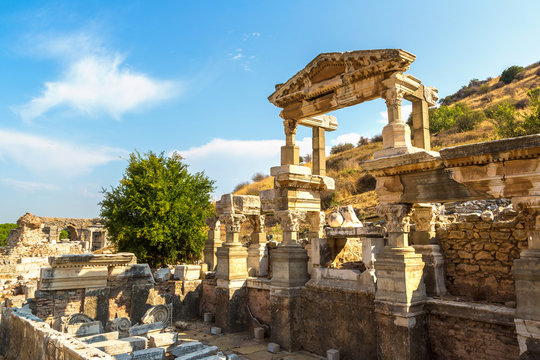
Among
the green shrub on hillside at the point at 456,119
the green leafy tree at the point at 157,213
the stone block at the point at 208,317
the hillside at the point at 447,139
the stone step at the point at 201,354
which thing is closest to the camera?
the stone step at the point at 201,354

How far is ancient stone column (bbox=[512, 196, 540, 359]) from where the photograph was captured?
5.30 m

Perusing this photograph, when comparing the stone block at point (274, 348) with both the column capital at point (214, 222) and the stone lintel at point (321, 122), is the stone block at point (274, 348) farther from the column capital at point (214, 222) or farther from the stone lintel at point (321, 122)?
the stone lintel at point (321, 122)

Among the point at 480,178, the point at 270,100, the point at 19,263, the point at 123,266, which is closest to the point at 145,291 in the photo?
the point at 123,266

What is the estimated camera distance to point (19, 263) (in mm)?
20641

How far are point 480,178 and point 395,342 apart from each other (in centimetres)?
331

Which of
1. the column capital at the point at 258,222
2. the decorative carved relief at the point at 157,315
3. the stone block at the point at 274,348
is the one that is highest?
the column capital at the point at 258,222

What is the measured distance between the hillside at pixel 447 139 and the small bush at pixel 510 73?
27cm

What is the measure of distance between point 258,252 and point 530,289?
837 cm

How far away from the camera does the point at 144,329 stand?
30.7 ft

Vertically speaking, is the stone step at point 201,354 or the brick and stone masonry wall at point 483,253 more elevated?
the brick and stone masonry wall at point 483,253

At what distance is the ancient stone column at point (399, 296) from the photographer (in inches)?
264

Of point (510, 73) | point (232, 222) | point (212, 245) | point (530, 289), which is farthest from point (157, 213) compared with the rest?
point (510, 73)

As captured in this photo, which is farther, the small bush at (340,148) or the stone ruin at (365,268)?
the small bush at (340,148)

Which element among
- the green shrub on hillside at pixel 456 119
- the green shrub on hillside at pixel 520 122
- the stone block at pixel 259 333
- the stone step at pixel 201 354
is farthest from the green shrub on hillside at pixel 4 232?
the green shrub on hillside at pixel 456 119
